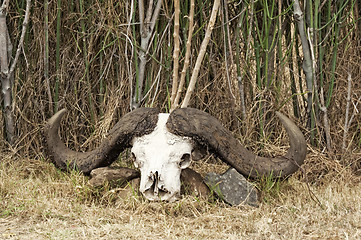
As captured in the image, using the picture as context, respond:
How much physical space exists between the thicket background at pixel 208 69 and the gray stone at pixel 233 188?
769 mm

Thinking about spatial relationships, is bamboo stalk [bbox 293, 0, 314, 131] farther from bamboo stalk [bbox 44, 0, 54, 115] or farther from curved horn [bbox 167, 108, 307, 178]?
bamboo stalk [bbox 44, 0, 54, 115]

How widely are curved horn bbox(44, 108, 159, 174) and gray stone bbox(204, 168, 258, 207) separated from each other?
1.63 feet

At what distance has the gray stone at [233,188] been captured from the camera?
3.43 metres

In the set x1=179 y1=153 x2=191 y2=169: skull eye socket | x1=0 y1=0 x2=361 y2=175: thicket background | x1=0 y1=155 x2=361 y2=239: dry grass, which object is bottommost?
x1=0 y1=155 x2=361 y2=239: dry grass

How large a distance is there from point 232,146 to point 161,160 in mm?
453

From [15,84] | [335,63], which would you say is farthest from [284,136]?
[15,84]

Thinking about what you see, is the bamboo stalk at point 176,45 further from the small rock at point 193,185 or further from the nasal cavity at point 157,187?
the nasal cavity at point 157,187

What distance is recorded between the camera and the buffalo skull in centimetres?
334

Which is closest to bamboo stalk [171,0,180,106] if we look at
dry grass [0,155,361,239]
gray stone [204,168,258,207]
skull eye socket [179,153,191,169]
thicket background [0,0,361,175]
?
thicket background [0,0,361,175]

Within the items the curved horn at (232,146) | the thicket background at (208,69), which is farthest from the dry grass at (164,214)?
the thicket background at (208,69)

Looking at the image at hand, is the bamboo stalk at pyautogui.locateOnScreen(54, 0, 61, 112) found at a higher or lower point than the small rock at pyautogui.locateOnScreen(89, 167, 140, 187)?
higher

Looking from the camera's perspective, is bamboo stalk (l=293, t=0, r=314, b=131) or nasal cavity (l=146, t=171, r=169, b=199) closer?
nasal cavity (l=146, t=171, r=169, b=199)

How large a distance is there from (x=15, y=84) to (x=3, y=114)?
0.84 ft

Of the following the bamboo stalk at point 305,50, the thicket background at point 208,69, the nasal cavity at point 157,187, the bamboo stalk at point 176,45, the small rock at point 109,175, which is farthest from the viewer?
the thicket background at point 208,69
